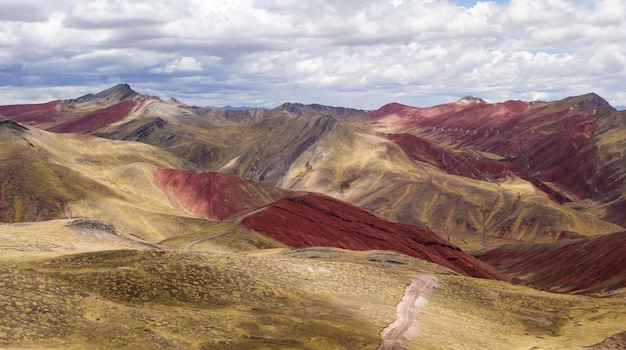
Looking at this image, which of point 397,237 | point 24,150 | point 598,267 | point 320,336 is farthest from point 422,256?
point 24,150

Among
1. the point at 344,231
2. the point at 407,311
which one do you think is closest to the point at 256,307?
the point at 407,311

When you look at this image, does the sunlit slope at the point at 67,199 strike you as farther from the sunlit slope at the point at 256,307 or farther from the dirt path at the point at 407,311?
the sunlit slope at the point at 256,307

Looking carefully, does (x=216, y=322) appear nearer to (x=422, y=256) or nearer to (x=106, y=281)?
(x=106, y=281)

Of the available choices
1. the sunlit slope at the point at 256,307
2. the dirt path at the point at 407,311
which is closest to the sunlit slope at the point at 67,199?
the dirt path at the point at 407,311

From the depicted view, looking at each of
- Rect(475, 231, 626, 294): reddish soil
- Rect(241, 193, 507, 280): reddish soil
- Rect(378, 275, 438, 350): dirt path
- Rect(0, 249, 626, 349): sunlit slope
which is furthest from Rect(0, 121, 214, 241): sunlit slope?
Rect(475, 231, 626, 294): reddish soil

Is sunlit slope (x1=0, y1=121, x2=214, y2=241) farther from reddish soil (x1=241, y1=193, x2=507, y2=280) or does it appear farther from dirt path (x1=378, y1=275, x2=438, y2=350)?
dirt path (x1=378, y1=275, x2=438, y2=350)
